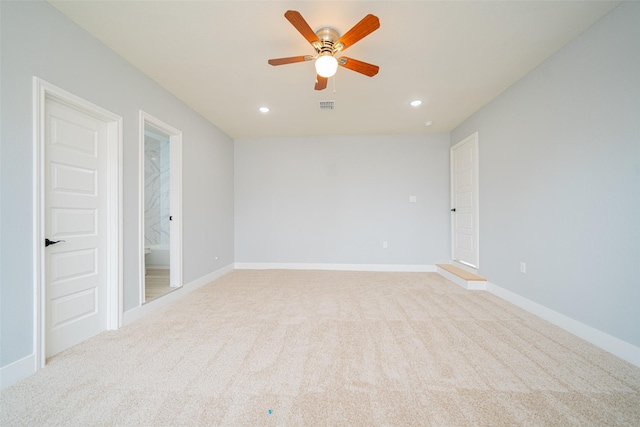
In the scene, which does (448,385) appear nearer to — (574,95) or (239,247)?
(574,95)

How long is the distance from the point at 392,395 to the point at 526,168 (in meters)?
2.85

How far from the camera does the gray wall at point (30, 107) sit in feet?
5.34

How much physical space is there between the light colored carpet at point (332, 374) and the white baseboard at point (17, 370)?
2.0 inches

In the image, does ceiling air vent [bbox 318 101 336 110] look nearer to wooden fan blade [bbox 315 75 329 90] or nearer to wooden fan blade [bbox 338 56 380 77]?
wooden fan blade [bbox 315 75 329 90]

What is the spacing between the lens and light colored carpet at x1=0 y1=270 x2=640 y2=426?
4.55 feet

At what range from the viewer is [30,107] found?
175 centimetres

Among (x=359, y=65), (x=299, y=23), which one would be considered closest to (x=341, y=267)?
(x=359, y=65)

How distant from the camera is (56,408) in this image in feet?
4.70

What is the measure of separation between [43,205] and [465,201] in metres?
5.09

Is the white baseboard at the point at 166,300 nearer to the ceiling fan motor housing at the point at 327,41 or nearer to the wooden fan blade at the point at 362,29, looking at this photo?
the ceiling fan motor housing at the point at 327,41

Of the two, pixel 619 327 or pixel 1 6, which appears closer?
pixel 1 6

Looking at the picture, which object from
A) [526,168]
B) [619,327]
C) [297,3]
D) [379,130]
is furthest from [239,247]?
[619,327]

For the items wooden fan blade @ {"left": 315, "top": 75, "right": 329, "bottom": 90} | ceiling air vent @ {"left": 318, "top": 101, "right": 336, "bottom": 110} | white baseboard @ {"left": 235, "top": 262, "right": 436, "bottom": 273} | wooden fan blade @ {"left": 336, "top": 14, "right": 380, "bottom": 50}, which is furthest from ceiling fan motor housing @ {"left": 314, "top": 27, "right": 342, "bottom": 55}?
white baseboard @ {"left": 235, "top": 262, "right": 436, "bottom": 273}

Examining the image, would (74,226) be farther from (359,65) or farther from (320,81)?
(359,65)
